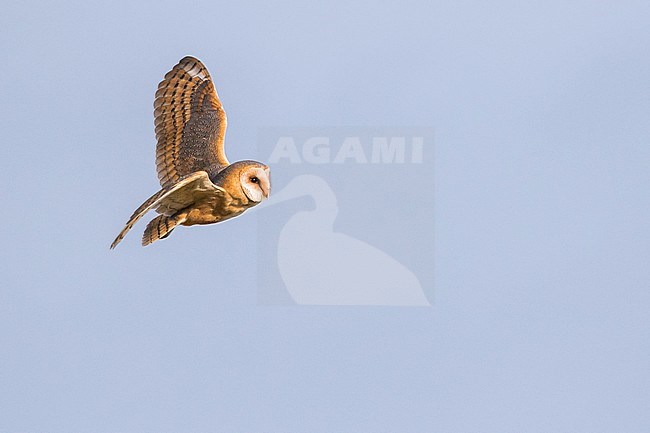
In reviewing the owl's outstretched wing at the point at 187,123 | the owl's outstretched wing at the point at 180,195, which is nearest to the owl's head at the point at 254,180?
the owl's outstretched wing at the point at 180,195

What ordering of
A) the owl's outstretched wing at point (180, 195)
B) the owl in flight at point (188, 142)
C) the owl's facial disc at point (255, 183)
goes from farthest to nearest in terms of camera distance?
the owl in flight at point (188, 142), the owl's facial disc at point (255, 183), the owl's outstretched wing at point (180, 195)

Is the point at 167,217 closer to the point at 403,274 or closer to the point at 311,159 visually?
the point at 311,159

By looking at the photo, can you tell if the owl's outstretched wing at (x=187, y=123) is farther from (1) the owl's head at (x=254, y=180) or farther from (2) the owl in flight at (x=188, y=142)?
(1) the owl's head at (x=254, y=180)

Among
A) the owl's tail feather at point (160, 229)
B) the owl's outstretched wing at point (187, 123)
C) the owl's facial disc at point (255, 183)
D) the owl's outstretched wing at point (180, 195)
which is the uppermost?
the owl's outstretched wing at point (187, 123)

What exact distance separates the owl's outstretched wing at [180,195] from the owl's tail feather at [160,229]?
75 millimetres

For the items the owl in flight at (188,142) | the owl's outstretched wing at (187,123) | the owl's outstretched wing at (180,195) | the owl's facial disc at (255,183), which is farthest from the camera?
the owl's outstretched wing at (187,123)

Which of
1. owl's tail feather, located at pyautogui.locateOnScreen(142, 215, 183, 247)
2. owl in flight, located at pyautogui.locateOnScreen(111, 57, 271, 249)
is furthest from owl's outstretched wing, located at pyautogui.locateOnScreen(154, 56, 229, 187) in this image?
owl's tail feather, located at pyautogui.locateOnScreen(142, 215, 183, 247)

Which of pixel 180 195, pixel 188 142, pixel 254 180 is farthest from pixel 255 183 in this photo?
pixel 188 142

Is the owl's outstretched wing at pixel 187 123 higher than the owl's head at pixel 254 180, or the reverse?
the owl's outstretched wing at pixel 187 123

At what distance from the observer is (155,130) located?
14031mm

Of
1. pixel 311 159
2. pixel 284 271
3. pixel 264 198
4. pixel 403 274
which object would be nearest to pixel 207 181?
pixel 264 198

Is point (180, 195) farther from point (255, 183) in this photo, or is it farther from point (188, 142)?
point (188, 142)

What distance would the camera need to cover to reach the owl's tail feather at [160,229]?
41.7 feet

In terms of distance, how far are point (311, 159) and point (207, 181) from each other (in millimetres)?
9912
